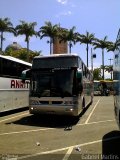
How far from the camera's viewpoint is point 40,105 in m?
18.9

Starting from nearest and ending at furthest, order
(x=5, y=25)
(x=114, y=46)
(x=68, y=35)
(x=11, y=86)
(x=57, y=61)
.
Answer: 1. (x=114, y=46)
2. (x=57, y=61)
3. (x=11, y=86)
4. (x=5, y=25)
5. (x=68, y=35)

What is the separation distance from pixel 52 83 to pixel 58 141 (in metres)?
5.81

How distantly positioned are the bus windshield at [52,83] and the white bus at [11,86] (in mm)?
3095

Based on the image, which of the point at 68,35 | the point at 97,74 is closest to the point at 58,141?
the point at 68,35

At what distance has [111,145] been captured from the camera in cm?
1238

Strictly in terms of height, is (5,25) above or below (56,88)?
above

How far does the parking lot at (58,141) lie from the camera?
35.5ft

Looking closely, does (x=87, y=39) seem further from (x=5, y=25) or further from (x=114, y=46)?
(x=114, y=46)

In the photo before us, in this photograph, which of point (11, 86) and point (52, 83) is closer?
point (52, 83)

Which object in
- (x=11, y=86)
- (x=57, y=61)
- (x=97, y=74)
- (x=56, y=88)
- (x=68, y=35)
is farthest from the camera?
(x=97, y=74)

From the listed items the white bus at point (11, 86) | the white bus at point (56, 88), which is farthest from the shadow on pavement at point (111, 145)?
the white bus at point (11, 86)

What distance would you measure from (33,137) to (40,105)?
4858 millimetres

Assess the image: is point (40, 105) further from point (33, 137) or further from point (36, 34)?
point (36, 34)

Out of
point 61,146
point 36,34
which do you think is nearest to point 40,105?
point 61,146
